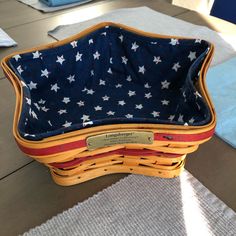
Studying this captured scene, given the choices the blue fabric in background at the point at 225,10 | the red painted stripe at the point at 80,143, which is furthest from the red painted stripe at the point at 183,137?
the blue fabric in background at the point at 225,10

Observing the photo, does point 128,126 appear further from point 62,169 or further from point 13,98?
point 13,98

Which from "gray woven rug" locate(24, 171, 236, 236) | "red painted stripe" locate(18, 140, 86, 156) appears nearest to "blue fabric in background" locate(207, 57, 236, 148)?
"gray woven rug" locate(24, 171, 236, 236)

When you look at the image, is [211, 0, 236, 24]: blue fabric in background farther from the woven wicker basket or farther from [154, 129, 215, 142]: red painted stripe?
[154, 129, 215, 142]: red painted stripe

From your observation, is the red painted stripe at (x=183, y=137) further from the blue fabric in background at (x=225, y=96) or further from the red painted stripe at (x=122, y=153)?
the blue fabric in background at (x=225, y=96)

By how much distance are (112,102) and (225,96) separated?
0.24 m

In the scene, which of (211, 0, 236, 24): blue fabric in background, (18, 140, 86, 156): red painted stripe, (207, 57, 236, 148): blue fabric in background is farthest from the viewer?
(211, 0, 236, 24): blue fabric in background

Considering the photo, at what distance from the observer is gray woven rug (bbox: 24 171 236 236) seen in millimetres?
380

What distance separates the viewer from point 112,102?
564 millimetres

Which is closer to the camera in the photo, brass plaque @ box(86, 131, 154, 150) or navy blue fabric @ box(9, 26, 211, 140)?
brass plaque @ box(86, 131, 154, 150)

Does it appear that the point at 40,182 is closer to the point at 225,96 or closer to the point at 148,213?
the point at 148,213

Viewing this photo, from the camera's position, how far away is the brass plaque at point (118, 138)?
1.13 ft

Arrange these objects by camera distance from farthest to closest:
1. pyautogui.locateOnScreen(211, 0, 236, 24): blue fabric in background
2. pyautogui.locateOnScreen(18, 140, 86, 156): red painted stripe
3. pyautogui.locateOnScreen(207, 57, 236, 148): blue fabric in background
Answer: pyautogui.locateOnScreen(211, 0, 236, 24): blue fabric in background → pyautogui.locateOnScreen(207, 57, 236, 148): blue fabric in background → pyautogui.locateOnScreen(18, 140, 86, 156): red painted stripe

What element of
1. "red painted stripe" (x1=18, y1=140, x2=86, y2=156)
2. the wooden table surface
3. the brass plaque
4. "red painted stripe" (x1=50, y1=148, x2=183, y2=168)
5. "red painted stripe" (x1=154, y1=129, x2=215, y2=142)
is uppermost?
"red painted stripe" (x1=154, y1=129, x2=215, y2=142)

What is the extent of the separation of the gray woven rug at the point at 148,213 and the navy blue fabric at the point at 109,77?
133 mm
